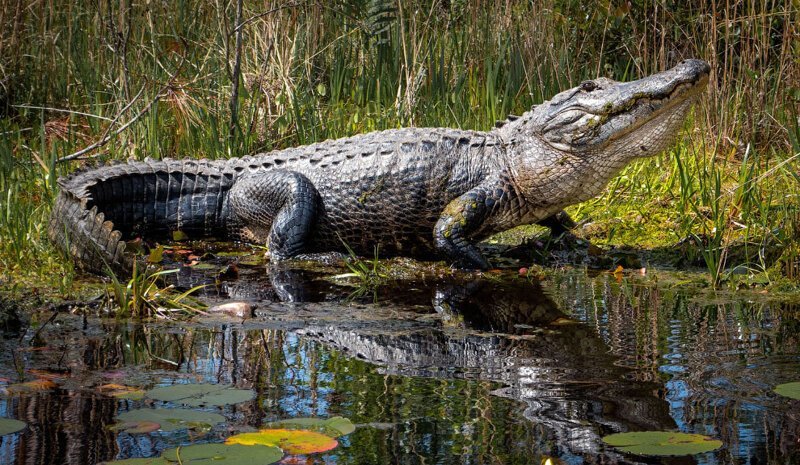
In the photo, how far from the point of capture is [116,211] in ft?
20.1

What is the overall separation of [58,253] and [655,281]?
3.17 m

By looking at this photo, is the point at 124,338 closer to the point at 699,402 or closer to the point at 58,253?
the point at 58,253

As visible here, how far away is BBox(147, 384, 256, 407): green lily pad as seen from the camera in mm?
2859

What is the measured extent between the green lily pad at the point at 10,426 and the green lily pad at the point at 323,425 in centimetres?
66

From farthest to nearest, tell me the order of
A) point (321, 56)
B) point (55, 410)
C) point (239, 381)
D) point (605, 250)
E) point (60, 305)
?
point (321, 56) → point (605, 250) → point (60, 305) → point (239, 381) → point (55, 410)

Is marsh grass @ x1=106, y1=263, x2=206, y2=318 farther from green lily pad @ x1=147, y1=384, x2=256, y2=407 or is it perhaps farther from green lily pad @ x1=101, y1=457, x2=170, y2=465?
green lily pad @ x1=101, y1=457, x2=170, y2=465

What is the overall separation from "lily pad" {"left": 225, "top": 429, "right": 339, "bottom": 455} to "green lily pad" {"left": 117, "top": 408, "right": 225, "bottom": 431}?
18 cm

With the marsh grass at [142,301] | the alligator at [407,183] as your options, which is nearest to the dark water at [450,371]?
the marsh grass at [142,301]

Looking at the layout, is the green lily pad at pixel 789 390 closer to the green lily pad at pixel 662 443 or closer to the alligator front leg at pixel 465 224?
the green lily pad at pixel 662 443

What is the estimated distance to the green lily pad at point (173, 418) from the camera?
2662 mm

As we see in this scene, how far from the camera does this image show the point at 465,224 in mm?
5531

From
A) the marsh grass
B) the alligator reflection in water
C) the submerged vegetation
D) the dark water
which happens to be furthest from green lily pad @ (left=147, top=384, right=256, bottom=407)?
the submerged vegetation

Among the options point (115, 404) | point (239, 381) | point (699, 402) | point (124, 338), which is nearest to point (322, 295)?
point (124, 338)

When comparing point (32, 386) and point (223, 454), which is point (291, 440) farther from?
point (32, 386)
